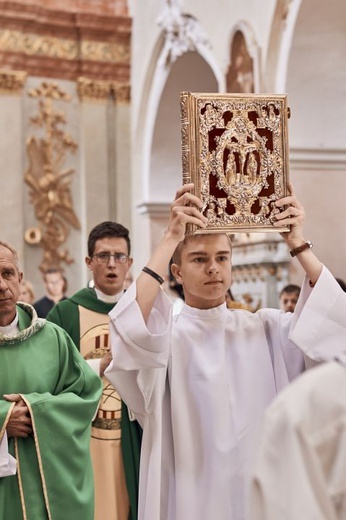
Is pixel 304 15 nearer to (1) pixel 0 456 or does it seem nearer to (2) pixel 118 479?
(2) pixel 118 479

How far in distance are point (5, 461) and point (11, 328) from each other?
21.4 inches

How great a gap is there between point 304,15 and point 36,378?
570 cm

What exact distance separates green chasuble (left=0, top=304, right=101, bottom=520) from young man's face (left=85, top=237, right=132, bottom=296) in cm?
88

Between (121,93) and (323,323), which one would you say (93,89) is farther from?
(323,323)

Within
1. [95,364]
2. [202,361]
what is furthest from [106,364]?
[202,361]

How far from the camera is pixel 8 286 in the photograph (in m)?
3.79

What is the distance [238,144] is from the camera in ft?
11.6

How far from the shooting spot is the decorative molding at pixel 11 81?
1295cm

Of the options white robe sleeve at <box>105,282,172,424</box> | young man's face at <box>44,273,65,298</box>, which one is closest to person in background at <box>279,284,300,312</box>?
young man's face at <box>44,273,65,298</box>

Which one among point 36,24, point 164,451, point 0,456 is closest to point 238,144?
point 164,451

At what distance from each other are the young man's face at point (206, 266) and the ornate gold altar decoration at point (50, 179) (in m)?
9.67

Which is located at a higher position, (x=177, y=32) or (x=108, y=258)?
Answer: (x=177, y=32)

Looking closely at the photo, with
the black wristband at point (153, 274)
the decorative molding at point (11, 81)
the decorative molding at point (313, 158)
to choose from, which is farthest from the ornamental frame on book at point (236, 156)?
the decorative molding at point (11, 81)

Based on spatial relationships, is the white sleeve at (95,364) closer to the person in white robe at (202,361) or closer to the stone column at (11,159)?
the person in white robe at (202,361)
